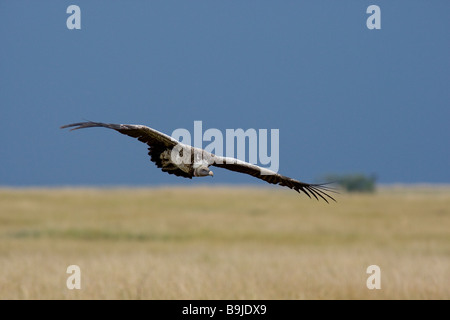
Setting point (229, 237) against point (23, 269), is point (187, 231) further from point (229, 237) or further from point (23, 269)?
point (23, 269)

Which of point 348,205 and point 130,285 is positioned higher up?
point 348,205

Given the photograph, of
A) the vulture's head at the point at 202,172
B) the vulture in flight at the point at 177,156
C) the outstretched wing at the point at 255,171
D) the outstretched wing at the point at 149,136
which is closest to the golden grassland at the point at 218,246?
the outstretched wing at the point at 255,171

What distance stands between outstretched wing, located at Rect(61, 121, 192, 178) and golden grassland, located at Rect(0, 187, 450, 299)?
590cm

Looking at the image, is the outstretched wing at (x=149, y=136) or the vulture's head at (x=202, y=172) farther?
the outstretched wing at (x=149, y=136)

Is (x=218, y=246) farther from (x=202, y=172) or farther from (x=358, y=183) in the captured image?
(x=358, y=183)

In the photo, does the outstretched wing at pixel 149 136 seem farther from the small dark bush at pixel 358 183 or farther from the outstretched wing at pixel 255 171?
the small dark bush at pixel 358 183

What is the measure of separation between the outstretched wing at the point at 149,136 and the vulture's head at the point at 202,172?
0.44m

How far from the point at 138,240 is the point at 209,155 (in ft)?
59.2

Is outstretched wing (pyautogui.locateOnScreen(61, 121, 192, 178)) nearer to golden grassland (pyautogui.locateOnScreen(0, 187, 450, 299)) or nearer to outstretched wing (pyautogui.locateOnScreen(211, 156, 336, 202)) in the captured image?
outstretched wing (pyautogui.locateOnScreen(211, 156, 336, 202))

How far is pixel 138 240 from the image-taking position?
878 inches

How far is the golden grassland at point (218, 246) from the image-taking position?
11406 millimetres

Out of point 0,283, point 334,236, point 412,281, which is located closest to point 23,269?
point 0,283

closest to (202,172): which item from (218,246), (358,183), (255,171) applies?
(255,171)
